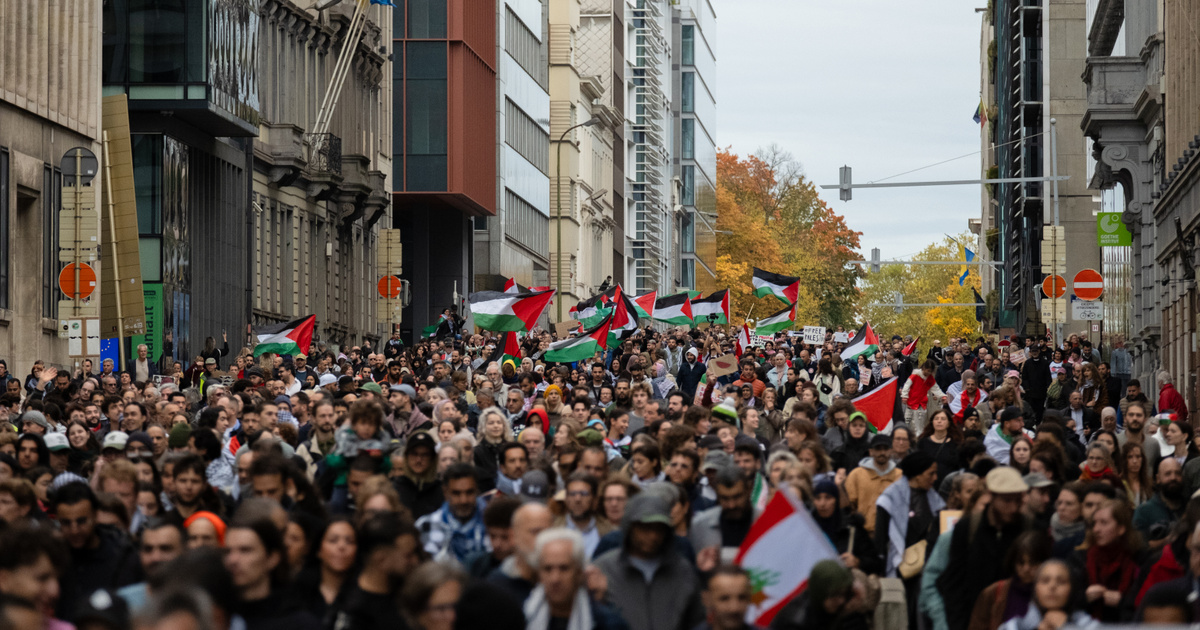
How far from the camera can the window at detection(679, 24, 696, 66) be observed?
137000 millimetres

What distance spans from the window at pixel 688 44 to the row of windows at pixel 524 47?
159 feet

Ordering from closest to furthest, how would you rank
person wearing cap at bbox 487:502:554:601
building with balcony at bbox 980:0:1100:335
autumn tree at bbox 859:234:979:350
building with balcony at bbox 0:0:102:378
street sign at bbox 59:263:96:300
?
person wearing cap at bbox 487:502:554:601, street sign at bbox 59:263:96:300, building with balcony at bbox 0:0:102:378, building with balcony at bbox 980:0:1100:335, autumn tree at bbox 859:234:979:350

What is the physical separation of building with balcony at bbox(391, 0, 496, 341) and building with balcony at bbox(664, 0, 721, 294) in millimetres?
59606

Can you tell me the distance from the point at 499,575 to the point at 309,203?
4733 cm

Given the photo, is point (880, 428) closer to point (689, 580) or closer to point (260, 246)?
point (689, 580)

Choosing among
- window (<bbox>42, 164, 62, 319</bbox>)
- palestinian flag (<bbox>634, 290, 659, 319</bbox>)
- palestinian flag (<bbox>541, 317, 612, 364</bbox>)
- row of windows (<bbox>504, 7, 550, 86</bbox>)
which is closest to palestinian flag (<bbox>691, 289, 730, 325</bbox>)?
palestinian flag (<bbox>634, 290, 659, 319</bbox>)

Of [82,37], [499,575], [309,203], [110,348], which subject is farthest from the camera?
[309,203]

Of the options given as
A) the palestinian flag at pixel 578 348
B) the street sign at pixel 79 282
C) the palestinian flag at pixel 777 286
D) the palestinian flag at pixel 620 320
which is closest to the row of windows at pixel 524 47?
the palestinian flag at pixel 777 286

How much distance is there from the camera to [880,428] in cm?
2108

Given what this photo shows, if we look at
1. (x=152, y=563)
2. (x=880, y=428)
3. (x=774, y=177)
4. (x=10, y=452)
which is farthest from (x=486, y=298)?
(x=774, y=177)

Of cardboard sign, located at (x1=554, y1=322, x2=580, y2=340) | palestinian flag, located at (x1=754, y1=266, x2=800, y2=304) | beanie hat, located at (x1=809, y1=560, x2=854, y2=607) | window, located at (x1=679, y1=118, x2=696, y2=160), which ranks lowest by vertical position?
beanie hat, located at (x1=809, y1=560, x2=854, y2=607)

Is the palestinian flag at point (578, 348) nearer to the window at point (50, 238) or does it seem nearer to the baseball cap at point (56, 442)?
the window at point (50, 238)

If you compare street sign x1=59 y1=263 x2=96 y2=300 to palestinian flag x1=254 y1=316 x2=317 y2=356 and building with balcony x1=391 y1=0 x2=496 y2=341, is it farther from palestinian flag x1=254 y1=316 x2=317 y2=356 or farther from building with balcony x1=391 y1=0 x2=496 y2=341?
building with balcony x1=391 y1=0 x2=496 y2=341

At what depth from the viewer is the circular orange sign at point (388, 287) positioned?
58219 mm
